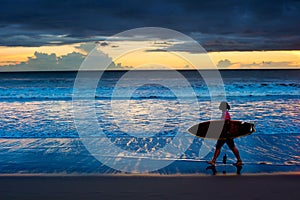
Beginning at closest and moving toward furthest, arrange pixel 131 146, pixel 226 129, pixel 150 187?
pixel 150 187, pixel 226 129, pixel 131 146

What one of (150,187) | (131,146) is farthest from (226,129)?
(131,146)

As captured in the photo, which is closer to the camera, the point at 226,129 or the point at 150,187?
the point at 150,187

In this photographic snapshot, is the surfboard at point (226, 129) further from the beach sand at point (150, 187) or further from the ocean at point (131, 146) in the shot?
the beach sand at point (150, 187)

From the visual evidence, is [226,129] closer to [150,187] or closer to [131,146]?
[150,187]

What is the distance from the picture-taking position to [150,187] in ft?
20.3

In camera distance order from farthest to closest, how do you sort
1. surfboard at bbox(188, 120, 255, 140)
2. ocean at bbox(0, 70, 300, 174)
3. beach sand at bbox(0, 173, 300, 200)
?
ocean at bbox(0, 70, 300, 174) → surfboard at bbox(188, 120, 255, 140) → beach sand at bbox(0, 173, 300, 200)

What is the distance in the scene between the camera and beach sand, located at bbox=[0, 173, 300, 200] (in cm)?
576

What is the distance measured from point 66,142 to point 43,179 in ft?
13.7

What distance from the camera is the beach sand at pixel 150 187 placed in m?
5.76

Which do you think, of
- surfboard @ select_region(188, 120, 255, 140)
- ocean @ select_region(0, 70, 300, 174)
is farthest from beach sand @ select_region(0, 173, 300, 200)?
surfboard @ select_region(188, 120, 255, 140)

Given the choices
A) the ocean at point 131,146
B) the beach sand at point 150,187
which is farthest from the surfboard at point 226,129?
the beach sand at point 150,187

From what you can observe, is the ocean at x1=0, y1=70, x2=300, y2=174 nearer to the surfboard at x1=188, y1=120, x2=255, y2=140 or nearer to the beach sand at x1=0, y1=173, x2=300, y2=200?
the beach sand at x1=0, y1=173, x2=300, y2=200

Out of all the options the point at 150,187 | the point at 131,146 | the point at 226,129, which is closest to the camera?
the point at 150,187

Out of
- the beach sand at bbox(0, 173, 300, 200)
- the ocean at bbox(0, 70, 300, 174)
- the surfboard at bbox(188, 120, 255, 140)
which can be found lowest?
the beach sand at bbox(0, 173, 300, 200)
